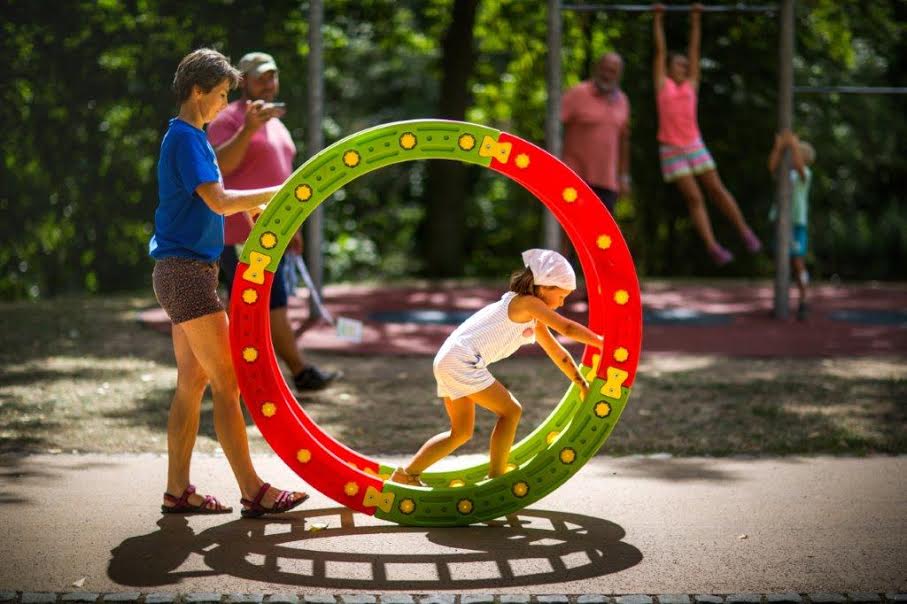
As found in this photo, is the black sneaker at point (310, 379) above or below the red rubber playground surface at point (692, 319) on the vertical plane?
above

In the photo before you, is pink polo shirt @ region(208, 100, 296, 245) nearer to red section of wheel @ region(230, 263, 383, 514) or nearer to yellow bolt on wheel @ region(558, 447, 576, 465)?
red section of wheel @ region(230, 263, 383, 514)

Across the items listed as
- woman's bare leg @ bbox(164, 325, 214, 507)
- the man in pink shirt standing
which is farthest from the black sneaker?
the man in pink shirt standing

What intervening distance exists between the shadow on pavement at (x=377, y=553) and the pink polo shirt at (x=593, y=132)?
5.89 metres

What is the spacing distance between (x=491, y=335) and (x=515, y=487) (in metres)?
0.60

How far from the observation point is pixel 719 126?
16.3 m

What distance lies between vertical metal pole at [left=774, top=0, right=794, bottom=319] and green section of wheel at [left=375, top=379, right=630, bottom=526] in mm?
6677

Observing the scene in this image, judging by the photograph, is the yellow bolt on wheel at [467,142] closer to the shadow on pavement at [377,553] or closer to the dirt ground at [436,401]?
the shadow on pavement at [377,553]

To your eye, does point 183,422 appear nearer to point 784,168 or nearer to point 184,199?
point 184,199

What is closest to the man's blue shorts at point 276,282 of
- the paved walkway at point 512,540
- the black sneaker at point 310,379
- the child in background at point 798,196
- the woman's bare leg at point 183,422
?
the black sneaker at point 310,379

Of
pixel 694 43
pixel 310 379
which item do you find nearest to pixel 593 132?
pixel 694 43

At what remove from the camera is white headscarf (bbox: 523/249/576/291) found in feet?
16.1

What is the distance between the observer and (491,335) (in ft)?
16.4

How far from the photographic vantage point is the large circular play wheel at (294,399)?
4883mm

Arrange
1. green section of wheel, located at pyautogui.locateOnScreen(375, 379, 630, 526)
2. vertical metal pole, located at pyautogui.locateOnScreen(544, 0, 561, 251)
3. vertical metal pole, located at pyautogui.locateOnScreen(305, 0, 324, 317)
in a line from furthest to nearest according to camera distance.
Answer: vertical metal pole, located at pyautogui.locateOnScreen(305, 0, 324, 317), vertical metal pole, located at pyautogui.locateOnScreen(544, 0, 561, 251), green section of wheel, located at pyautogui.locateOnScreen(375, 379, 630, 526)
